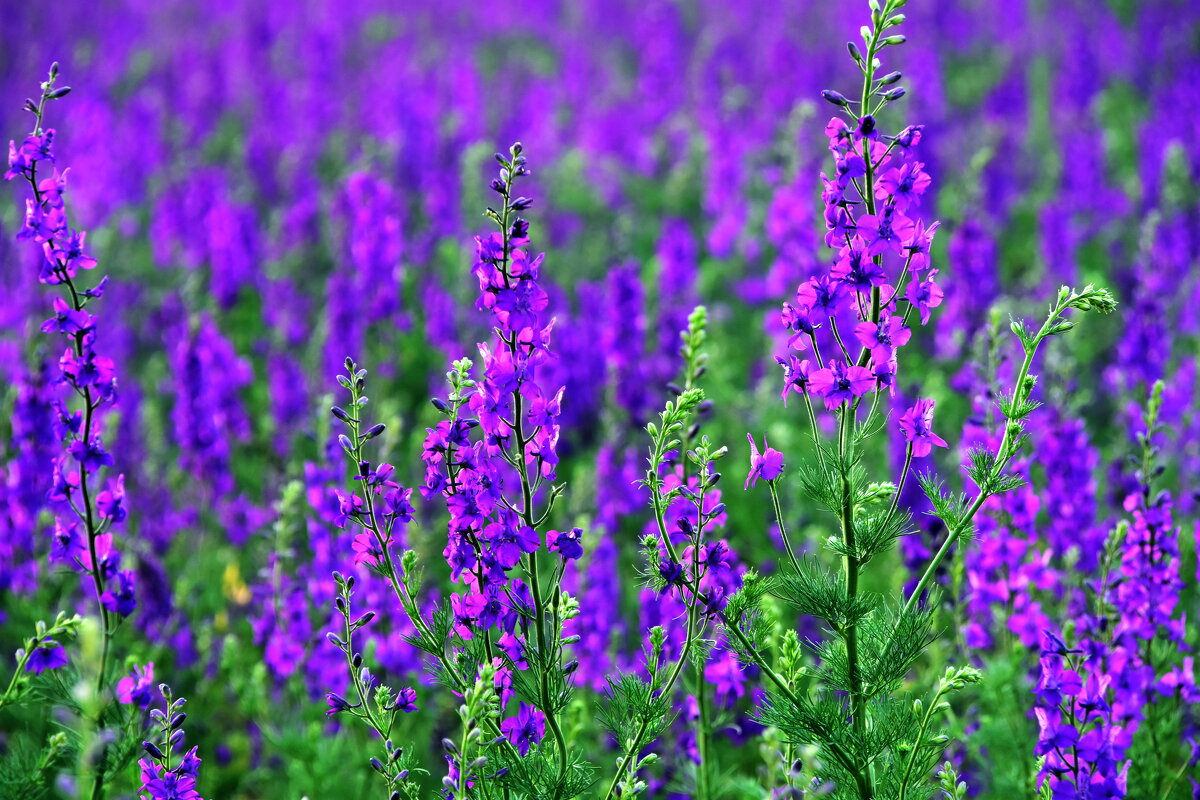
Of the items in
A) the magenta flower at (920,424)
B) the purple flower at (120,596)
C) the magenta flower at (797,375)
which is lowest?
the purple flower at (120,596)

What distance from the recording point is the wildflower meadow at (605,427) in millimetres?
2352

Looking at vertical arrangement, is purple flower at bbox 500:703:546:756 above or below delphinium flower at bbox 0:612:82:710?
below

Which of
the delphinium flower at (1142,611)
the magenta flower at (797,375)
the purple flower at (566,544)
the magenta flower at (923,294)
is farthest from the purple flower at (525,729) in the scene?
the delphinium flower at (1142,611)

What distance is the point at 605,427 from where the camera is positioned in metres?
5.80

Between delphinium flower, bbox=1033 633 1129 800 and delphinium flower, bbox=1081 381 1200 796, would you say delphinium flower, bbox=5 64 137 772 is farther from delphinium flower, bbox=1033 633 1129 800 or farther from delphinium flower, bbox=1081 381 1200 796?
delphinium flower, bbox=1081 381 1200 796

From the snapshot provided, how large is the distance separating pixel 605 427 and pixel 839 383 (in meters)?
3.59

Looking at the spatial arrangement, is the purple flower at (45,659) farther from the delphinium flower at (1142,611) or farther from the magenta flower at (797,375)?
the delphinium flower at (1142,611)

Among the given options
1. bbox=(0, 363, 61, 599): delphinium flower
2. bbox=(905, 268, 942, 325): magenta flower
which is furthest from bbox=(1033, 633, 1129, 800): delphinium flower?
bbox=(0, 363, 61, 599): delphinium flower

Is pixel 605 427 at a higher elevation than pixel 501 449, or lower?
higher

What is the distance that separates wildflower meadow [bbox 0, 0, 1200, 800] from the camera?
2.35 meters

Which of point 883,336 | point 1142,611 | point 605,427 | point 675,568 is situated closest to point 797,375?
point 883,336

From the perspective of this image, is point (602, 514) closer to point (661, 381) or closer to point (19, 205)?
point (661, 381)

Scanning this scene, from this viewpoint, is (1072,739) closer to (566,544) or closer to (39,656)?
(566,544)

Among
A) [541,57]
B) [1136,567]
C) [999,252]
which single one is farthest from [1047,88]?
[1136,567]
